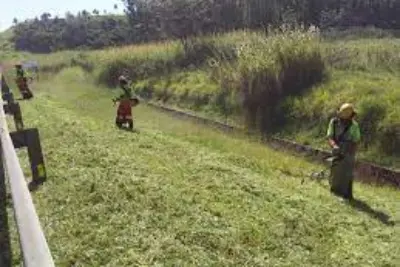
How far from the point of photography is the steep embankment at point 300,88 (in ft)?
46.1

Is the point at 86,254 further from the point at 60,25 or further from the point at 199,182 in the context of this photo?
the point at 60,25

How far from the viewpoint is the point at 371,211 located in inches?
345

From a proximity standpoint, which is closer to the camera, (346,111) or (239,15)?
(346,111)

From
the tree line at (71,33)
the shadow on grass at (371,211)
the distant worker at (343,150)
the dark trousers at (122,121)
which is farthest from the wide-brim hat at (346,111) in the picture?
the tree line at (71,33)

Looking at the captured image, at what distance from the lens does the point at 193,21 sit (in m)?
45.0

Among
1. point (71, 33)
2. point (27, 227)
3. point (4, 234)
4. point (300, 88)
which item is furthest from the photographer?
point (71, 33)

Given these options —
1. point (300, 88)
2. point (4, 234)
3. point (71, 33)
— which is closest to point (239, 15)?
point (300, 88)

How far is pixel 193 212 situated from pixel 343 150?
337 centimetres

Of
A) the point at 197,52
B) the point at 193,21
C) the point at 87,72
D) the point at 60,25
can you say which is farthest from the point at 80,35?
the point at 197,52

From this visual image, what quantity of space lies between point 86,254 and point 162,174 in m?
3.22

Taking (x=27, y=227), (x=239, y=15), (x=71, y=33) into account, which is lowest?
(x=71, y=33)

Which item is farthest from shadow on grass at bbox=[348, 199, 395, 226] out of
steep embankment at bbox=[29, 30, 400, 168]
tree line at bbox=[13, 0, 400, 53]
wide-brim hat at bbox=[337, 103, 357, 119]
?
tree line at bbox=[13, 0, 400, 53]

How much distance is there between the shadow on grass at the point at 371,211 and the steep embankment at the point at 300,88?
12.3 feet

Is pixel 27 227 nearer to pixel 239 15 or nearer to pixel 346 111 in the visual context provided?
pixel 346 111
